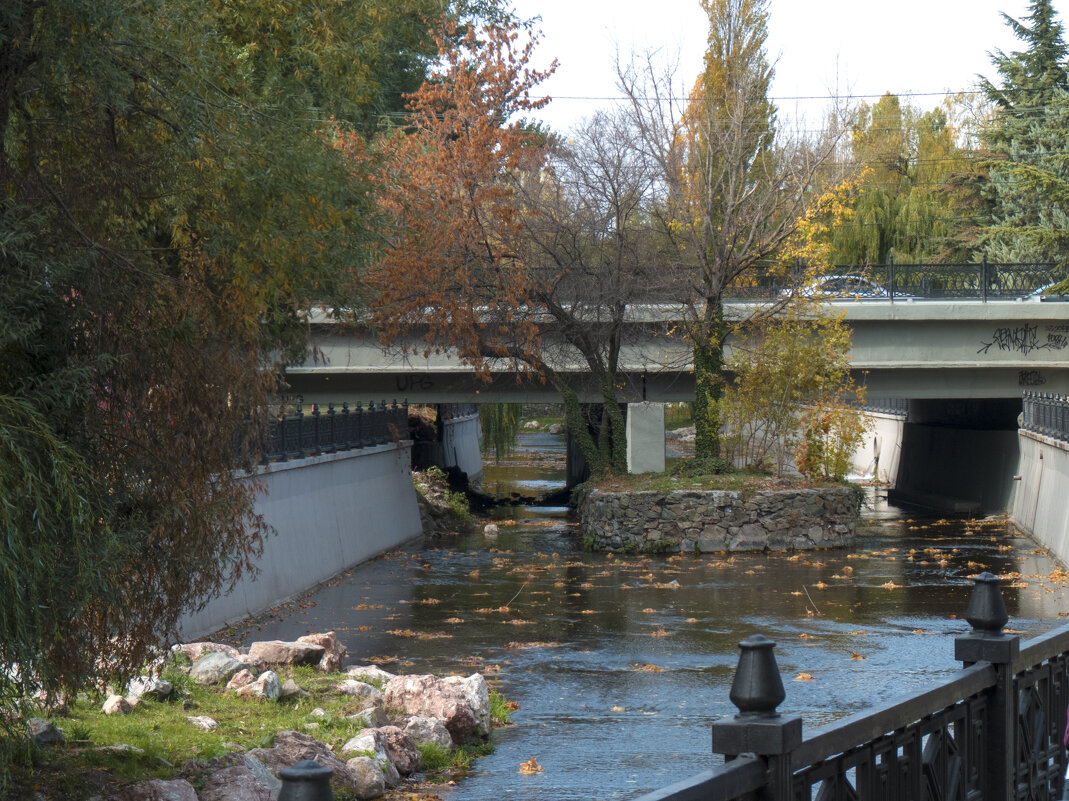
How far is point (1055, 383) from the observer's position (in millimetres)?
28578

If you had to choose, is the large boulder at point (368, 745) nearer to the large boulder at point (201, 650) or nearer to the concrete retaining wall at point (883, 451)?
the large boulder at point (201, 650)

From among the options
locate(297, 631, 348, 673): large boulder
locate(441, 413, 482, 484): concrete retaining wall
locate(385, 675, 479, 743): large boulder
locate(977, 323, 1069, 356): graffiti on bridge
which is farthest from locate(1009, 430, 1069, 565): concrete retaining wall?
locate(441, 413, 482, 484): concrete retaining wall

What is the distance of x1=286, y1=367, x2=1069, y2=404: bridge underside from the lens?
28.7 m

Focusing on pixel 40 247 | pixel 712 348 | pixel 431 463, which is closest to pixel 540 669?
pixel 40 247

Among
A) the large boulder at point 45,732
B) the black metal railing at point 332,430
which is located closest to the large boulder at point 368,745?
the large boulder at point 45,732

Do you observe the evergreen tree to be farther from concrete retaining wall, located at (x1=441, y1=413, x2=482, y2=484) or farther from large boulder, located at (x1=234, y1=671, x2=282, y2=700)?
large boulder, located at (x1=234, y1=671, x2=282, y2=700)

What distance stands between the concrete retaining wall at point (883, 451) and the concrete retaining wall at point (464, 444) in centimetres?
1507

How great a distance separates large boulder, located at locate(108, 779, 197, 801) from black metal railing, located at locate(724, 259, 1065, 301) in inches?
871

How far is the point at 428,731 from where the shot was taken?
10.7 m

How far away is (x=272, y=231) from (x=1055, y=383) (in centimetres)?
2481

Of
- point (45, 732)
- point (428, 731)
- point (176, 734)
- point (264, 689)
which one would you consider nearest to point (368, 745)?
point (428, 731)

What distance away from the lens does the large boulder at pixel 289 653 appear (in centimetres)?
1312

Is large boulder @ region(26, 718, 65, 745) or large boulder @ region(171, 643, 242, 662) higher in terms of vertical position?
large boulder @ region(26, 718, 65, 745)

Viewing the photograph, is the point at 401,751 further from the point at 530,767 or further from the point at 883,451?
the point at 883,451
